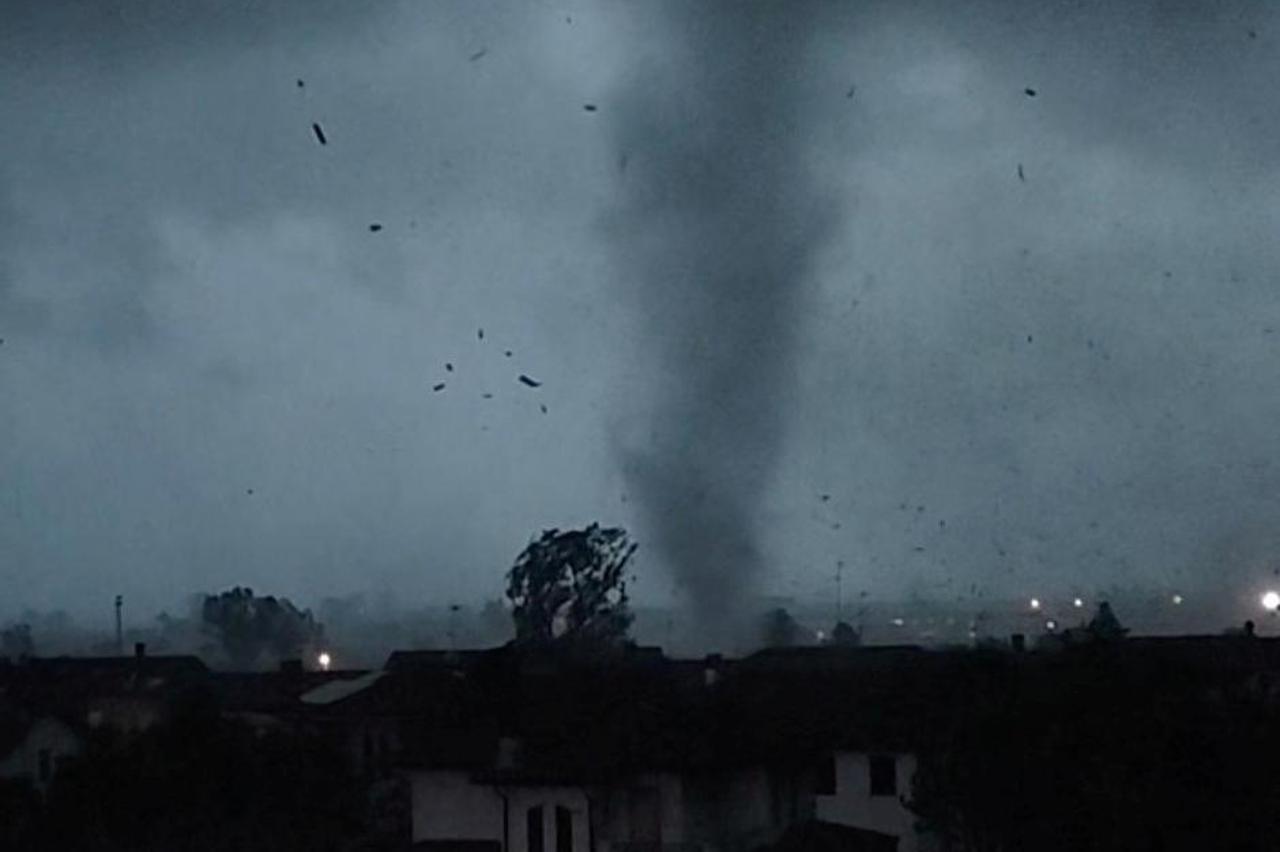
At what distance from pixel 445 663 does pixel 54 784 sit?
18145mm

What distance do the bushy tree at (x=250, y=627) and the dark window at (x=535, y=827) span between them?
249ft

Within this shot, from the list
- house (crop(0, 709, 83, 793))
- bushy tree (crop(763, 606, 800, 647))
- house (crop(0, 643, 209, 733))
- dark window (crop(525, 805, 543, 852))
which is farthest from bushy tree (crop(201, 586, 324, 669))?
dark window (crop(525, 805, 543, 852))

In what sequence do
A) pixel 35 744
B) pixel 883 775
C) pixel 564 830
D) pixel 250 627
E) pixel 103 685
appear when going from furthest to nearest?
pixel 250 627 < pixel 103 685 < pixel 35 744 < pixel 883 775 < pixel 564 830

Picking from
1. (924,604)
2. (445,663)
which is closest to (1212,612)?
(924,604)

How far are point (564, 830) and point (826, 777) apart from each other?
6.03 m

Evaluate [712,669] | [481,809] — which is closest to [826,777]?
[481,809]

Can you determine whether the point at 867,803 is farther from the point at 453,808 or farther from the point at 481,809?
the point at 453,808

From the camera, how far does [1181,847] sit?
2600 cm

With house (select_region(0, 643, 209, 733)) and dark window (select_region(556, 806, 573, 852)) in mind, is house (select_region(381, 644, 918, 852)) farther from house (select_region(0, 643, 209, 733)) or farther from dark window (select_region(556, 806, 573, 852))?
house (select_region(0, 643, 209, 733))

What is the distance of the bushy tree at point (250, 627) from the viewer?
10688 cm

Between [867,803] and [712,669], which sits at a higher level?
[712,669]

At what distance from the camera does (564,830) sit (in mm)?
31234

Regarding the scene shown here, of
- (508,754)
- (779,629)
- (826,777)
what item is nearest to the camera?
(508,754)

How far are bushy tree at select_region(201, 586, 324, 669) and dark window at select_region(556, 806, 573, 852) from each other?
7612cm
